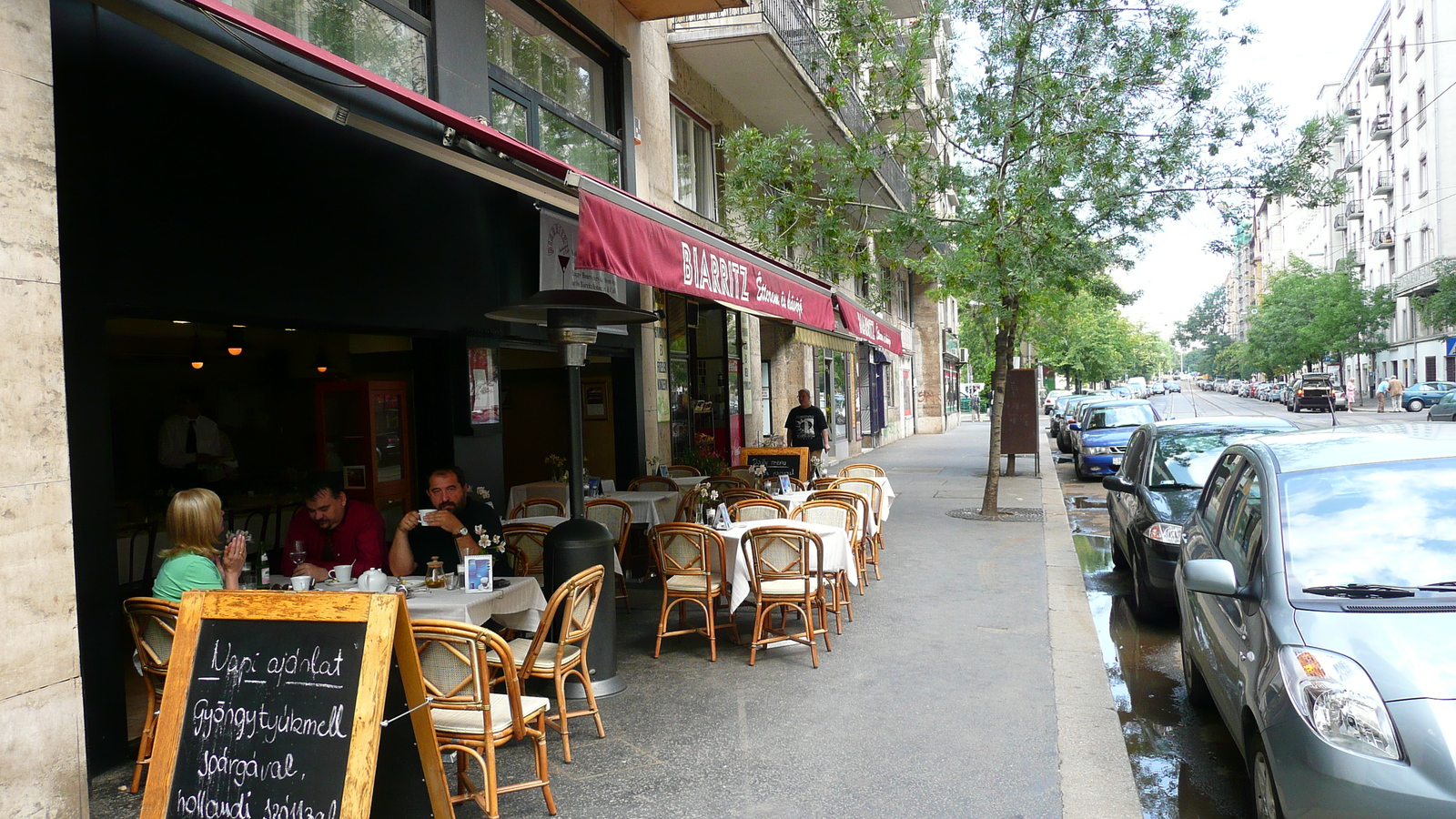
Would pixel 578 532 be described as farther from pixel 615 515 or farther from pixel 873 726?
pixel 615 515

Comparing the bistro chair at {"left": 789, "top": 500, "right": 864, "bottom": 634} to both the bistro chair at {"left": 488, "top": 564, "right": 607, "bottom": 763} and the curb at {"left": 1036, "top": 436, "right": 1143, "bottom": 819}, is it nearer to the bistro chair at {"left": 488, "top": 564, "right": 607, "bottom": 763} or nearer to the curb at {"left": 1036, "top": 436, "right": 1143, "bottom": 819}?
the curb at {"left": 1036, "top": 436, "right": 1143, "bottom": 819}

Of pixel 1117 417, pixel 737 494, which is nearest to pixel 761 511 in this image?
pixel 737 494

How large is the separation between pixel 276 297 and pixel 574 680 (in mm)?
3096

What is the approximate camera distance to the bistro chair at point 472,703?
3.71m

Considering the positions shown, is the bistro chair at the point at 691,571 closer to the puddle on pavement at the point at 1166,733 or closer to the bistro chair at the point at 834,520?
the bistro chair at the point at 834,520

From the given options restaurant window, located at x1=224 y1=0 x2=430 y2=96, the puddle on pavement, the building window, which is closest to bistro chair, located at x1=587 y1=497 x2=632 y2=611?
restaurant window, located at x1=224 y1=0 x2=430 y2=96

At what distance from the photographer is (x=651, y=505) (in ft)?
30.5

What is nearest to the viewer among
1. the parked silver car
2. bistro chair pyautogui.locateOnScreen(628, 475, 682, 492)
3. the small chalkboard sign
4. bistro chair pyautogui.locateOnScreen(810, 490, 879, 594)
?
the parked silver car

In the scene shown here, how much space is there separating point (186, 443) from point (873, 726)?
310 inches

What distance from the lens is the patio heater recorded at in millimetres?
5574

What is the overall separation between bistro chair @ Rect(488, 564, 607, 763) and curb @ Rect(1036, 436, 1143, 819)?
237cm

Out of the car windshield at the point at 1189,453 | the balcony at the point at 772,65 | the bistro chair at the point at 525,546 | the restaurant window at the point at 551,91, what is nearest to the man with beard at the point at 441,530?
the bistro chair at the point at 525,546

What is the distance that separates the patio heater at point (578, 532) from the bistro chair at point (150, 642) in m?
2.00

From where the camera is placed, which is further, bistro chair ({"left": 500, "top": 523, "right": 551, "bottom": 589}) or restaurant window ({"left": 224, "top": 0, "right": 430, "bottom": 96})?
bistro chair ({"left": 500, "top": 523, "right": 551, "bottom": 589})
